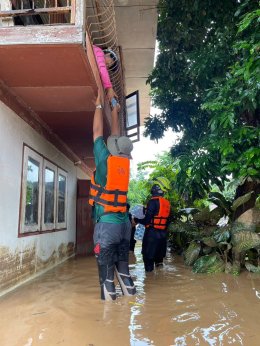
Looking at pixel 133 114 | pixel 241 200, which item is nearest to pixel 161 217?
pixel 241 200

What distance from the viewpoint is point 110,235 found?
466 centimetres

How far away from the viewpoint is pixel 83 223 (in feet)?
34.8

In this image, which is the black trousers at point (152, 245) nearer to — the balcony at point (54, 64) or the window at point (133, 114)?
the balcony at point (54, 64)

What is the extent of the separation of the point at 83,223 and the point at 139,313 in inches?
268

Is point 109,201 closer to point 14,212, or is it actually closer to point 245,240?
point 14,212

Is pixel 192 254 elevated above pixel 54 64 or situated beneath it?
situated beneath

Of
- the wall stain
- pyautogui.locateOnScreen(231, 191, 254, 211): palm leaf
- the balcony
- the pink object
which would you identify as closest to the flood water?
the wall stain

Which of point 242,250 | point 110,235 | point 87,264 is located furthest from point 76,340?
point 87,264

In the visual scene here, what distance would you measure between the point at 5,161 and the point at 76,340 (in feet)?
9.34

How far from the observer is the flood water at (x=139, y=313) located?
3150 millimetres

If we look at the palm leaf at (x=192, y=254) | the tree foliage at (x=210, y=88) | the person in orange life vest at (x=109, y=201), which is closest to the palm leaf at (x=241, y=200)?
the tree foliage at (x=210, y=88)

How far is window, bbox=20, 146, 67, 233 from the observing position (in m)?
5.98

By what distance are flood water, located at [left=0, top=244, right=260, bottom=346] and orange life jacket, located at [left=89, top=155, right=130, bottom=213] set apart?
123cm

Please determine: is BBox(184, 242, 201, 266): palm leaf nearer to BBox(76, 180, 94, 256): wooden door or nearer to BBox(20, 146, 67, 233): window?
BBox(20, 146, 67, 233): window
